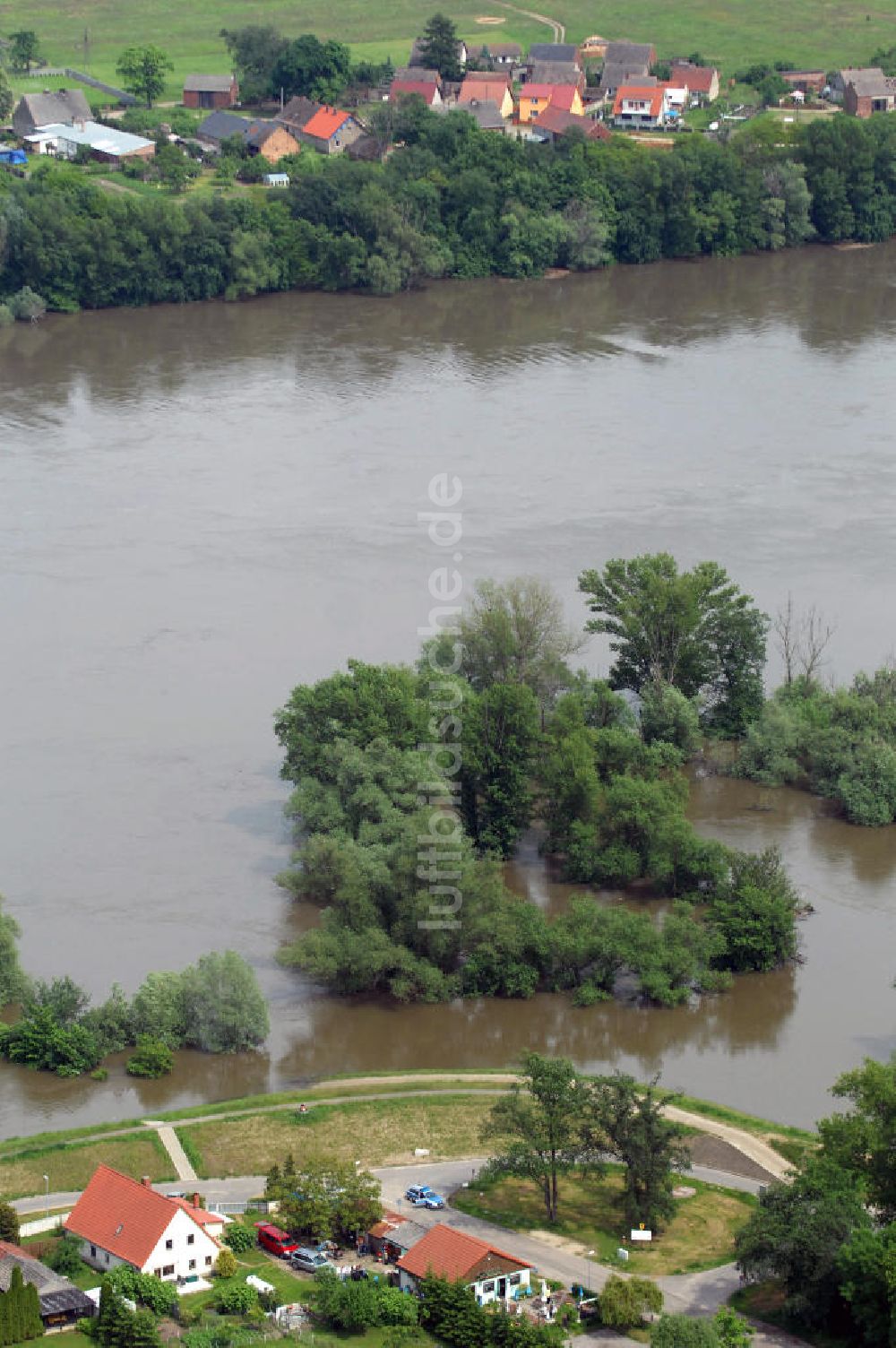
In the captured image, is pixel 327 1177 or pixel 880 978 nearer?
pixel 327 1177

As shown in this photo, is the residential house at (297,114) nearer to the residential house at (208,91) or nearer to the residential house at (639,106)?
the residential house at (208,91)

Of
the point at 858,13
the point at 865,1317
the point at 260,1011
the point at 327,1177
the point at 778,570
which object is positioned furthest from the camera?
the point at 858,13

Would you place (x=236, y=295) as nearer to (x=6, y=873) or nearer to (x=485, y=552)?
(x=485, y=552)

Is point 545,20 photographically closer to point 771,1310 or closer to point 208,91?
point 208,91

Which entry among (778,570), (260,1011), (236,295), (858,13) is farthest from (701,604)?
(858,13)

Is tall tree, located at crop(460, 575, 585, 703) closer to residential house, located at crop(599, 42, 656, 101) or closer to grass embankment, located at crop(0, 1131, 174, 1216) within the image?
grass embankment, located at crop(0, 1131, 174, 1216)
